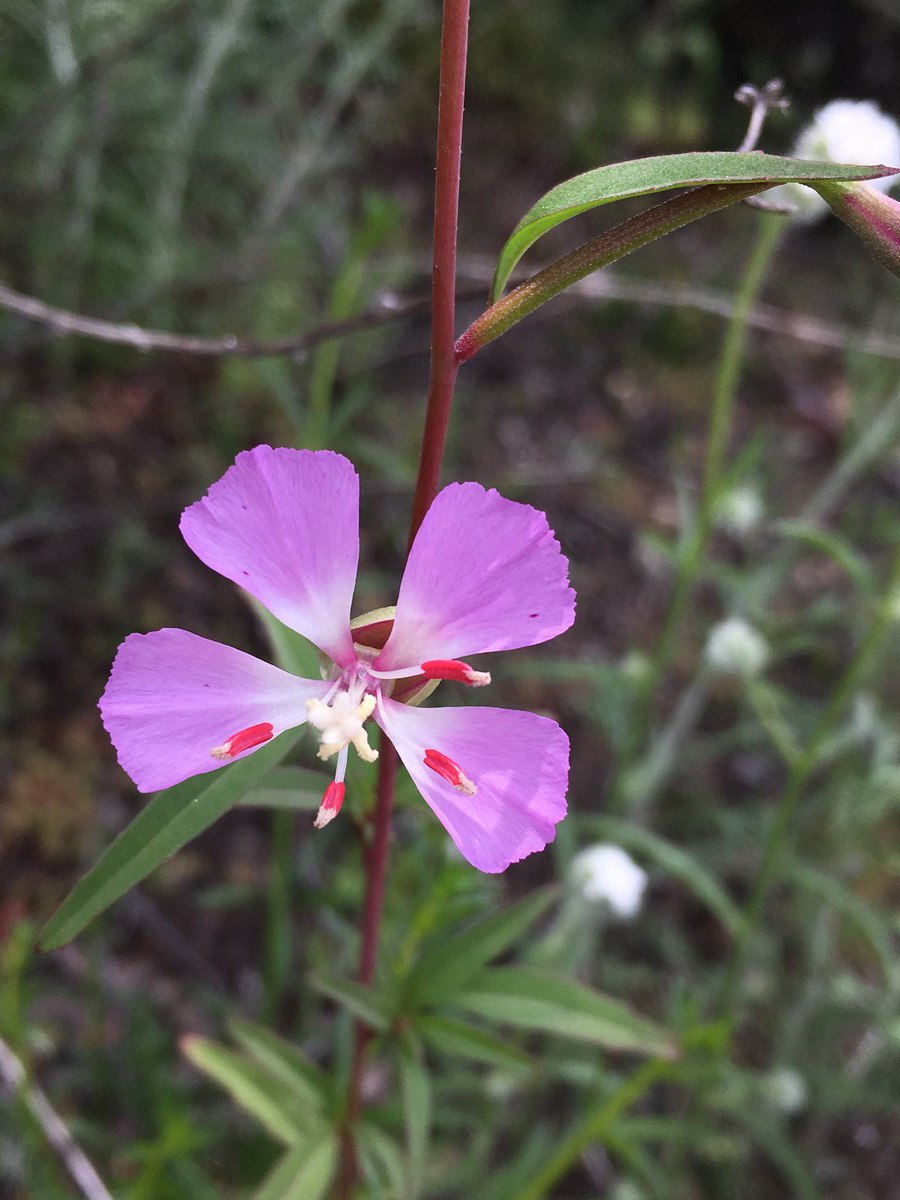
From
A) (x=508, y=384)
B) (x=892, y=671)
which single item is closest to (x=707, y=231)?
(x=508, y=384)

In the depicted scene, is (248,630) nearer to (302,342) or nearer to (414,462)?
(414,462)

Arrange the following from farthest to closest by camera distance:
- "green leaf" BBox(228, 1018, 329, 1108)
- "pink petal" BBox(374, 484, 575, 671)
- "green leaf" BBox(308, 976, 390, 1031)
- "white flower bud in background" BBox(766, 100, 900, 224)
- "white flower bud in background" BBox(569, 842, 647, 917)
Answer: "white flower bud in background" BBox(569, 842, 647, 917), "white flower bud in background" BBox(766, 100, 900, 224), "green leaf" BBox(228, 1018, 329, 1108), "green leaf" BBox(308, 976, 390, 1031), "pink petal" BBox(374, 484, 575, 671)

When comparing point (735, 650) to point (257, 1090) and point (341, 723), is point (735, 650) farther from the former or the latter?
point (341, 723)

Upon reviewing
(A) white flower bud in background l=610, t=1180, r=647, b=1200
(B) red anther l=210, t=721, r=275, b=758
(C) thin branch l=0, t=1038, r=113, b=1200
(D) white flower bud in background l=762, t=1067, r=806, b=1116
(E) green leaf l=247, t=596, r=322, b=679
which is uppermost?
(B) red anther l=210, t=721, r=275, b=758

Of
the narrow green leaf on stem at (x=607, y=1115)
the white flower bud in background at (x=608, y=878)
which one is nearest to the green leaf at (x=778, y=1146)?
the white flower bud in background at (x=608, y=878)

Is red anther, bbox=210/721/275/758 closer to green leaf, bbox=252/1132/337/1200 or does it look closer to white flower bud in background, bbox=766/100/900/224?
green leaf, bbox=252/1132/337/1200

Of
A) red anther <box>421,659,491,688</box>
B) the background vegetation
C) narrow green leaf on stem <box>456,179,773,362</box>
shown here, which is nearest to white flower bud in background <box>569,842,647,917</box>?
the background vegetation
